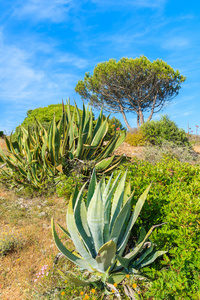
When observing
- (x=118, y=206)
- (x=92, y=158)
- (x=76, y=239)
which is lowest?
(x=76, y=239)

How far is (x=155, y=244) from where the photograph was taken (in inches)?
93.9

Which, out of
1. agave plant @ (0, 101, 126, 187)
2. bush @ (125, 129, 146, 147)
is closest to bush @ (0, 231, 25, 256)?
agave plant @ (0, 101, 126, 187)

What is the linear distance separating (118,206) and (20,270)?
1753 millimetres

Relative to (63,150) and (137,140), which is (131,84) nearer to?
(137,140)

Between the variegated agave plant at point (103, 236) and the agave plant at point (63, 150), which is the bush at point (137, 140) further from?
the variegated agave plant at point (103, 236)

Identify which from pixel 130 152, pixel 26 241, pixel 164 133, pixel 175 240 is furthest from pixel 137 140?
pixel 175 240

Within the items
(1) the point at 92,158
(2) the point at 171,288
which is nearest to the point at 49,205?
(1) the point at 92,158

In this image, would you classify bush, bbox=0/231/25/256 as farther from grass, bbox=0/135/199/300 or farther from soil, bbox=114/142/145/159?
soil, bbox=114/142/145/159

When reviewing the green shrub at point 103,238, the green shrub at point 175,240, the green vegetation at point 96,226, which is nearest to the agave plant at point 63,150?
the green vegetation at point 96,226

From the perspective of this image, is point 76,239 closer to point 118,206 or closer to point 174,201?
point 118,206

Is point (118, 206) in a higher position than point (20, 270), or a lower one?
higher

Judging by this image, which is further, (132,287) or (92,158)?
(92,158)

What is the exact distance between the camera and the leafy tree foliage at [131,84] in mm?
20109

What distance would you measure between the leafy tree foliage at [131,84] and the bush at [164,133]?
11.3 metres
